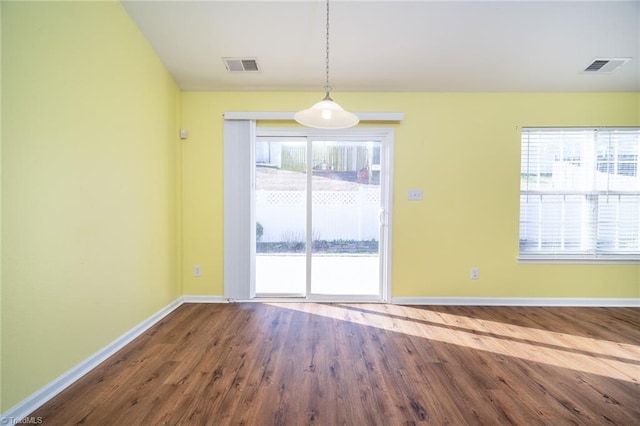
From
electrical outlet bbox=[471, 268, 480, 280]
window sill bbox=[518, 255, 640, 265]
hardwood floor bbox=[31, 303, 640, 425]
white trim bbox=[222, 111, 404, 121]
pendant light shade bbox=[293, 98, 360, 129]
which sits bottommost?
hardwood floor bbox=[31, 303, 640, 425]

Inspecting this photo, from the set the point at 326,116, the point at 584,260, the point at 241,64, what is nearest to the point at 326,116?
the point at 326,116

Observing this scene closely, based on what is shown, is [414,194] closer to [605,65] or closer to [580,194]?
[580,194]

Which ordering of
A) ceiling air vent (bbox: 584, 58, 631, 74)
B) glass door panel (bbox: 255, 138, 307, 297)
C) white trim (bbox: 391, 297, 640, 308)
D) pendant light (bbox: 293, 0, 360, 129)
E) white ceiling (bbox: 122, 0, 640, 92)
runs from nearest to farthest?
pendant light (bbox: 293, 0, 360, 129)
white ceiling (bbox: 122, 0, 640, 92)
ceiling air vent (bbox: 584, 58, 631, 74)
white trim (bbox: 391, 297, 640, 308)
glass door panel (bbox: 255, 138, 307, 297)

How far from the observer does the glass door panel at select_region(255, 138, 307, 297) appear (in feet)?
10.4

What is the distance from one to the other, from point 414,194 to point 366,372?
1979 millimetres

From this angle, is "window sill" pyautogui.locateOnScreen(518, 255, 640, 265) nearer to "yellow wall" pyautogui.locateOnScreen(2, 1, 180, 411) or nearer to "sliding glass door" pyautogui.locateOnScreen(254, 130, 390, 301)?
"sliding glass door" pyautogui.locateOnScreen(254, 130, 390, 301)

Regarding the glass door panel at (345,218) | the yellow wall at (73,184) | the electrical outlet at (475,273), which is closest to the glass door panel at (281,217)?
the glass door panel at (345,218)

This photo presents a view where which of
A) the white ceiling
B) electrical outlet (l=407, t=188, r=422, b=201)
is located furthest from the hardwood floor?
the white ceiling

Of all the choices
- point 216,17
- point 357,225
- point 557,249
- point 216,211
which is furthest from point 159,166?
point 557,249

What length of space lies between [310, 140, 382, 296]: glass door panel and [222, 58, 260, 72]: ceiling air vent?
40.6 inches

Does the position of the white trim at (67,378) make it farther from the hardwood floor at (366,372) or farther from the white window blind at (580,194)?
the white window blind at (580,194)

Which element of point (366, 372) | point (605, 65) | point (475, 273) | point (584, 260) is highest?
point (605, 65)

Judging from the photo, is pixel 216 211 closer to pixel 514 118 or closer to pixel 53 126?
pixel 53 126

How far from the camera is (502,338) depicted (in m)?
2.36
